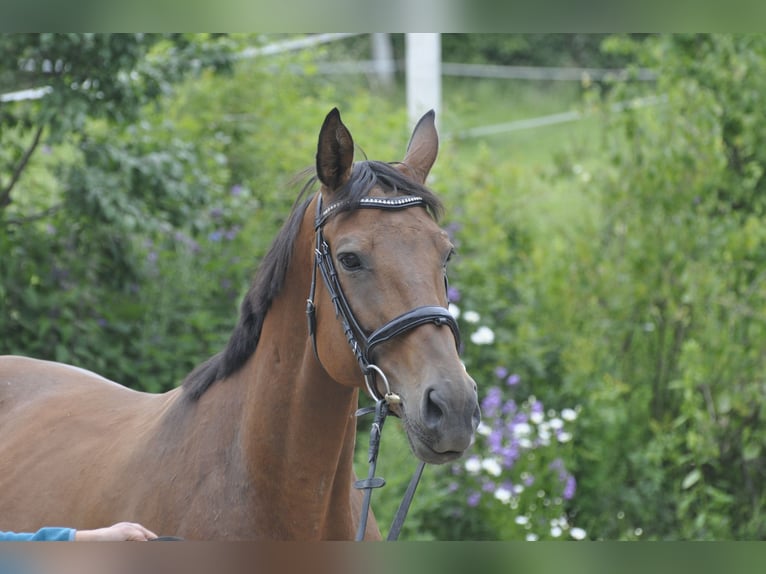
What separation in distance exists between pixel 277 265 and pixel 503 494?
244 cm

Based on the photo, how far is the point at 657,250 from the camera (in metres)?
5.39

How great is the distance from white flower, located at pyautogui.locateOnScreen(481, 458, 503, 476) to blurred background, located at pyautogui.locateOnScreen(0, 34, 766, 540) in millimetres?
16

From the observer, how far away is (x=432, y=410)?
1820 mm

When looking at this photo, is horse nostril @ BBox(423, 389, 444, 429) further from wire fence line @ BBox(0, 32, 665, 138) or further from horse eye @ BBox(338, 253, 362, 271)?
wire fence line @ BBox(0, 32, 665, 138)

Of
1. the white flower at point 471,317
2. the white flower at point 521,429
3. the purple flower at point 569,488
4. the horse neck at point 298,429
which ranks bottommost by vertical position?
the purple flower at point 569,488

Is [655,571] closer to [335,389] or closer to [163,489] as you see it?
Result: [335,389]

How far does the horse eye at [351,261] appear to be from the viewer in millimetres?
2012

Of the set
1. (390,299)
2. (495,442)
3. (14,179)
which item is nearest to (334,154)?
(390,299)

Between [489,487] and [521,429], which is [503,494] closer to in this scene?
[489,487]

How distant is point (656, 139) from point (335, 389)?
161 inches

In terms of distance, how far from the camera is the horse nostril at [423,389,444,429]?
5.87ft

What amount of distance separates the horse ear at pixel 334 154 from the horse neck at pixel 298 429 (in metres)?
0.15

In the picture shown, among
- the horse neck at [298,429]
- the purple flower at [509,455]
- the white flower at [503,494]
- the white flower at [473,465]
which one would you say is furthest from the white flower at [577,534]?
the horse neck at [298,429]

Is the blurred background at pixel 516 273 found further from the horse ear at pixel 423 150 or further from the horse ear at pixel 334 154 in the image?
the horse ear at pixel 334 154
